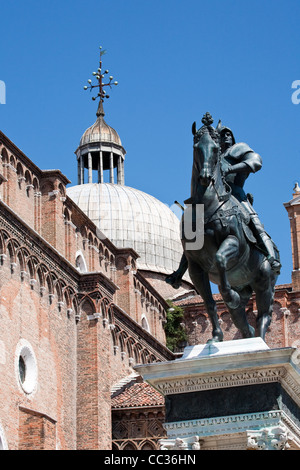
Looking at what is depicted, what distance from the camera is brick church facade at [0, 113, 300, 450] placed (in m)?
20.6

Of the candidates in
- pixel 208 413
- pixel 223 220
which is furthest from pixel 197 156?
pixel 208 413

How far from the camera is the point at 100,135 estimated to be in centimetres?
4097

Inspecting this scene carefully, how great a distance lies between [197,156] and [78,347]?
16.3m

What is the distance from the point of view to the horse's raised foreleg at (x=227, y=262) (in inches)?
310

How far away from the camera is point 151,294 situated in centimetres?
3334

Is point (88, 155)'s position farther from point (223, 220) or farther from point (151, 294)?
point (223, 220)

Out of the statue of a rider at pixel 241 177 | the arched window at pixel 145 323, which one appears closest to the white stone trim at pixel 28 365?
the arched window at pixel 145 323

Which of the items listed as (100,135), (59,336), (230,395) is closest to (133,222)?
(100,135)

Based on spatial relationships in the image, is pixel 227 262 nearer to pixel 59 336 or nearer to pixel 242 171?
pixel 242 171

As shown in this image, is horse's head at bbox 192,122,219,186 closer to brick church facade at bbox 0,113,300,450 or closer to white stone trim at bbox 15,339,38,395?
brick church facade at bbox 0,113,300,450

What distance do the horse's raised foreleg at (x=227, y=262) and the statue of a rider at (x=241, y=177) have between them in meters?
0.41

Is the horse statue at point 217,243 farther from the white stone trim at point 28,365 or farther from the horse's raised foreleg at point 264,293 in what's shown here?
the white stone trim at point 28,365

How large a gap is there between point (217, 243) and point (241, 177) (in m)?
0.86
